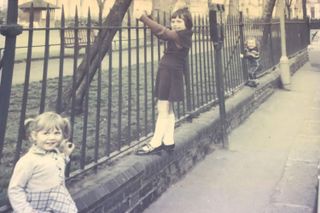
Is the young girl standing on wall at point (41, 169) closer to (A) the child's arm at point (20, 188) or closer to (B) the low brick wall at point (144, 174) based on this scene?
(A) the child's arm at point (20, 188)

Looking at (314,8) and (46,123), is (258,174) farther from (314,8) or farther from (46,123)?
(314,8)

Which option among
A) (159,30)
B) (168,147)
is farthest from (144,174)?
(159,30)

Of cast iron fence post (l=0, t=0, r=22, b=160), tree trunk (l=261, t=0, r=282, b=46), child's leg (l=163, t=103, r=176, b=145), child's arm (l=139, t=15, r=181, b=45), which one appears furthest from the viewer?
tree trunk (l=261, t=0, r=282, b=46)

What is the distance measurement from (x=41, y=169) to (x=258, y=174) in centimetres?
355

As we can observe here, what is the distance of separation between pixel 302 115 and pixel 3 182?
672cm

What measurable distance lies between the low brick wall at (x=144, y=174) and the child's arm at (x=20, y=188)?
79cm

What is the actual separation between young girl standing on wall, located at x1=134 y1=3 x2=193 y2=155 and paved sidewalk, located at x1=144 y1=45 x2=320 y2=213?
0.56 metres

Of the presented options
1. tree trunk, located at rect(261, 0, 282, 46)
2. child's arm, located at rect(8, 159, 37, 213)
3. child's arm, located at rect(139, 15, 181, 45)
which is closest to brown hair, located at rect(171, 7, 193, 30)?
child's arm, located at rect(139, 15, 181, 45)

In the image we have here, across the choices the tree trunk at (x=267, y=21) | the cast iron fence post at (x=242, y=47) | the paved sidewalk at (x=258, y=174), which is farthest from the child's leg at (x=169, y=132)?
the tree trunk at (x=267, y=21)

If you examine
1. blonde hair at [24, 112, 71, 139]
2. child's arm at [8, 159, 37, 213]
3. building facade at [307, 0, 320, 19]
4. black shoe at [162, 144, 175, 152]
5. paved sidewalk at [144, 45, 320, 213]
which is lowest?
paved sidewalk at [144, 45, 320, 213]

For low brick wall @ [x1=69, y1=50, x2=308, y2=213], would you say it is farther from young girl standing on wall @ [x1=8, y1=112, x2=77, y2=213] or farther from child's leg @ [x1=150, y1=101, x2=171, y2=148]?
young girl standing on wall @ [x1=8, y1=112, x2=77, y2=213]

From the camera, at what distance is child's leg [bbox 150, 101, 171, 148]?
4.83 meters

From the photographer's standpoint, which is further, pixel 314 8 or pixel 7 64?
pixel 314 8

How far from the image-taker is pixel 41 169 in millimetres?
2746
